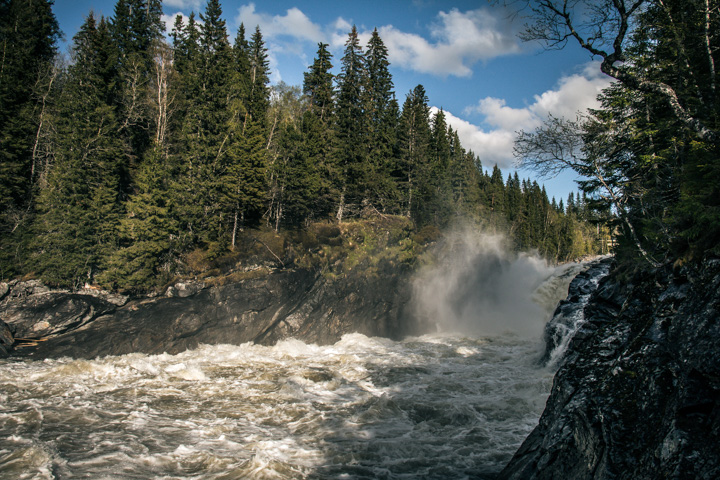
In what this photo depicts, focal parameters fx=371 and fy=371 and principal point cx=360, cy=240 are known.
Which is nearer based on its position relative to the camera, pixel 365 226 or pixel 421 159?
pixel 365 226

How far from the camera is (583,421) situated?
5.28 metres

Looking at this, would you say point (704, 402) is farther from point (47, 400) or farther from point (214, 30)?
point (214, 30)

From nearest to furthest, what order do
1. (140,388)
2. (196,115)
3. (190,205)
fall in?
(140,388), (190,205), (196,115)

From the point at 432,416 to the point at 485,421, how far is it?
1631 mm

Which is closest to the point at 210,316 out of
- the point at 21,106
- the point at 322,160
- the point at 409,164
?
the point at 322,160

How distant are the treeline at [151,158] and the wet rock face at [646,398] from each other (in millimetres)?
11333

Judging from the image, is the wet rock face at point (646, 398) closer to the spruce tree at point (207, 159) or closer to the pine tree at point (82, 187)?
the spruce tree at point (207, 159)

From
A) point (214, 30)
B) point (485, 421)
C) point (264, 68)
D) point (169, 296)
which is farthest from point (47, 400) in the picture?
point (264, 68)

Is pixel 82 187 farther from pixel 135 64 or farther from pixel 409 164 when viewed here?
pixel 409 164

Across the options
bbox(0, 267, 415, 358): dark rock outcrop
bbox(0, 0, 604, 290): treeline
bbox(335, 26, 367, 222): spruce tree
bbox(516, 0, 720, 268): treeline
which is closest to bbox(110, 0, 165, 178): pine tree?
bbox(0, 0, 604, 290): treeline

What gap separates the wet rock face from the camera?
3785 mm

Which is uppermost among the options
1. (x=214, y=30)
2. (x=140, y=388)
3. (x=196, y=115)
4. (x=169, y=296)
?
(x=214, y=30)

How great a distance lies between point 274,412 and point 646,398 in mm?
10465

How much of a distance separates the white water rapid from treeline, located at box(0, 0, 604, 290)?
276 inches
